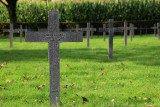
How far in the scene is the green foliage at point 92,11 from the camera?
38781 mm

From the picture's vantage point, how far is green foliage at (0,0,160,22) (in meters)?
38.8

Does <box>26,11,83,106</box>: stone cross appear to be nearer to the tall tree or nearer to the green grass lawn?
the green grass lawn

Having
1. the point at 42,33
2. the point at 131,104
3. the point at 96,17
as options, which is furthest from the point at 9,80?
the point at 96,17

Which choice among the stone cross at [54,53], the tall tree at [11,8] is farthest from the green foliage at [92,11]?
the stone cross at [54,53]

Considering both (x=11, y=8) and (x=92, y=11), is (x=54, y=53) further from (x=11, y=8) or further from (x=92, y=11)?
(x=92, y=11)

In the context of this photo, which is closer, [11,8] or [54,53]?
[54,53]

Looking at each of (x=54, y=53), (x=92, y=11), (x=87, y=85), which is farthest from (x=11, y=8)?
(x=54, y=53)

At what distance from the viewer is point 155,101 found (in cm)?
678

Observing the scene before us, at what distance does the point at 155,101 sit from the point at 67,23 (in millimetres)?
30539

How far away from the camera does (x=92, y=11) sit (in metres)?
39.1

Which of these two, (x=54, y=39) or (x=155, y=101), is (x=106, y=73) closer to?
(x=155, y=101)

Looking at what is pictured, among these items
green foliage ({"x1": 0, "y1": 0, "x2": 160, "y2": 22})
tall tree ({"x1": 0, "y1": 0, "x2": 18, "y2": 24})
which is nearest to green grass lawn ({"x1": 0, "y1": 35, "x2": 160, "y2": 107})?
tall tree ({"x1": 0, "y1": 0, "x2": 18, "y2": 24})

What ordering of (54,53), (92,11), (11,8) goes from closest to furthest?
(54,53) < (11,8) < (92,11)

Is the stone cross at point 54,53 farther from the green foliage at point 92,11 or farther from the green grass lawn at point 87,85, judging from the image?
the green foliage at point 92,11
